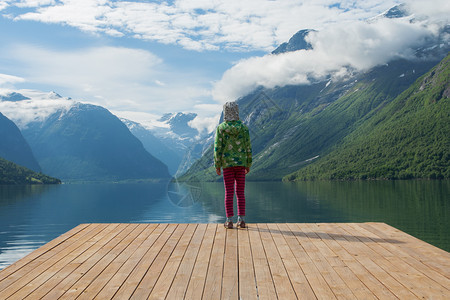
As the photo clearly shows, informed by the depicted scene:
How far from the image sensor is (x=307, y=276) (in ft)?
19.0

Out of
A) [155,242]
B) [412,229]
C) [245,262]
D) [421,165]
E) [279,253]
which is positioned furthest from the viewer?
[421,165]

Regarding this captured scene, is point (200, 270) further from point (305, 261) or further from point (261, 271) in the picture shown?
point (305, 261)

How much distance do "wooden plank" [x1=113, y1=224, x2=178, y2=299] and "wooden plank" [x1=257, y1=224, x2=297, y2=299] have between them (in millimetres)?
1949

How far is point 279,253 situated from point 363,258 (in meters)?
1.43

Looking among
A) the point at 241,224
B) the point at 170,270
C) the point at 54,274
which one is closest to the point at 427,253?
the point at 241,224

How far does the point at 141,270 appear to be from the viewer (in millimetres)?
6230

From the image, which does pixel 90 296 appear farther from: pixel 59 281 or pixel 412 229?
pixel 412 229

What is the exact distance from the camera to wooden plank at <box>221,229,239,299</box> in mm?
5203

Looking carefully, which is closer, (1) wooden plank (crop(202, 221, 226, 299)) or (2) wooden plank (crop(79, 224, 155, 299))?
(1) wooden plank (crop(202, 221, 226, 299))

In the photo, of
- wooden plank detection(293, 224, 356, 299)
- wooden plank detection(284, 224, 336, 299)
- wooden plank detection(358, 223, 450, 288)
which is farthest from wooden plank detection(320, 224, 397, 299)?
wooden plank detection(358, 223, 450, 288)

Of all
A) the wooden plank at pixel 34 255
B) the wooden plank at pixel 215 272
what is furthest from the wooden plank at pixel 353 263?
the wooden plank at pixel 34 255

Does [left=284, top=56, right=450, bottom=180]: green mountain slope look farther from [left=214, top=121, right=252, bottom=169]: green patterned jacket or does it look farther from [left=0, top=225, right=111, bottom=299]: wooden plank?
[left=0, top=225, right=111, bottom=299]: wooden plank

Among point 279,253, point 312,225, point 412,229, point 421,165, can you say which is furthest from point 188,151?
point 421,165

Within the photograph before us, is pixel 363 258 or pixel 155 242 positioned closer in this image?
pixel 363 258
